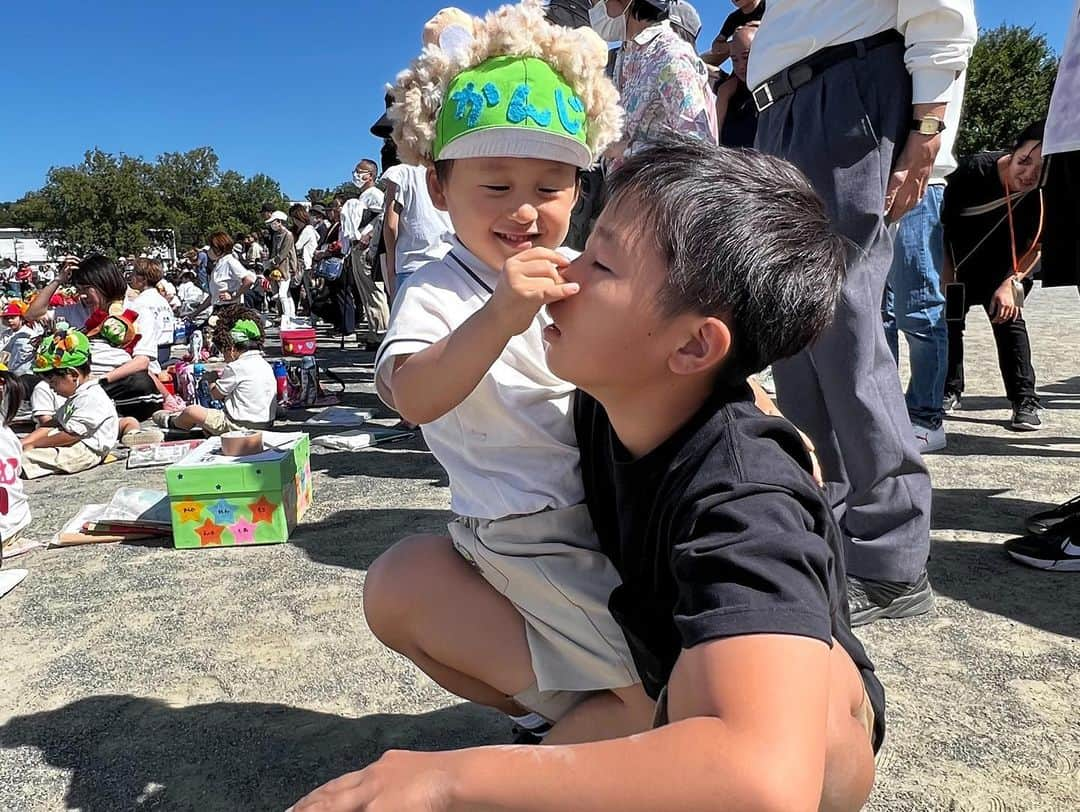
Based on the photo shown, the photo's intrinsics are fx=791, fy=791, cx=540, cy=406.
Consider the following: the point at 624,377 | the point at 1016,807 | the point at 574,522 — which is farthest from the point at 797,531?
the point at 1016,807

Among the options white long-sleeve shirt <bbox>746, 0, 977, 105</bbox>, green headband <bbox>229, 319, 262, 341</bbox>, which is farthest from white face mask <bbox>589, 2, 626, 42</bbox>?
green headband <bbox>229, 319, 262, 341</bbox>

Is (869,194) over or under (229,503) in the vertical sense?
over

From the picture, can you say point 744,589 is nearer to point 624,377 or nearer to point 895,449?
point 624,377

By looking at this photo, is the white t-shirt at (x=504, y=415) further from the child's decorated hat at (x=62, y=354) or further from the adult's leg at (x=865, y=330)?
the child's decorated hat at (x=62, y=354)

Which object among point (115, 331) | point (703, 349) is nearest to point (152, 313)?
point (115, 331)

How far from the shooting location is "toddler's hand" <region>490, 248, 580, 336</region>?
40.9 inches

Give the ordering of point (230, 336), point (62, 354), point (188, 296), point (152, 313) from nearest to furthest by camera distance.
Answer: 1. point (62, 354)
2. point (230, 336)
3. point (152, 313)
4. point (188, 296)

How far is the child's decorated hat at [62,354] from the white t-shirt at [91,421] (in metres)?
0.32

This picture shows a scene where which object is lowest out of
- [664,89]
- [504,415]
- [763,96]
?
[504,415]

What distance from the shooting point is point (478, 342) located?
111 cm

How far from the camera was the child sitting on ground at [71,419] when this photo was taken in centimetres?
435

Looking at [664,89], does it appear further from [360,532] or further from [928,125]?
[360,532]

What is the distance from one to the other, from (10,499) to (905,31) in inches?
131

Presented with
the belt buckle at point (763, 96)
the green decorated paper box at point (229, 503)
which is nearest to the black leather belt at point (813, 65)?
the belt buckle at point (763, 96)
